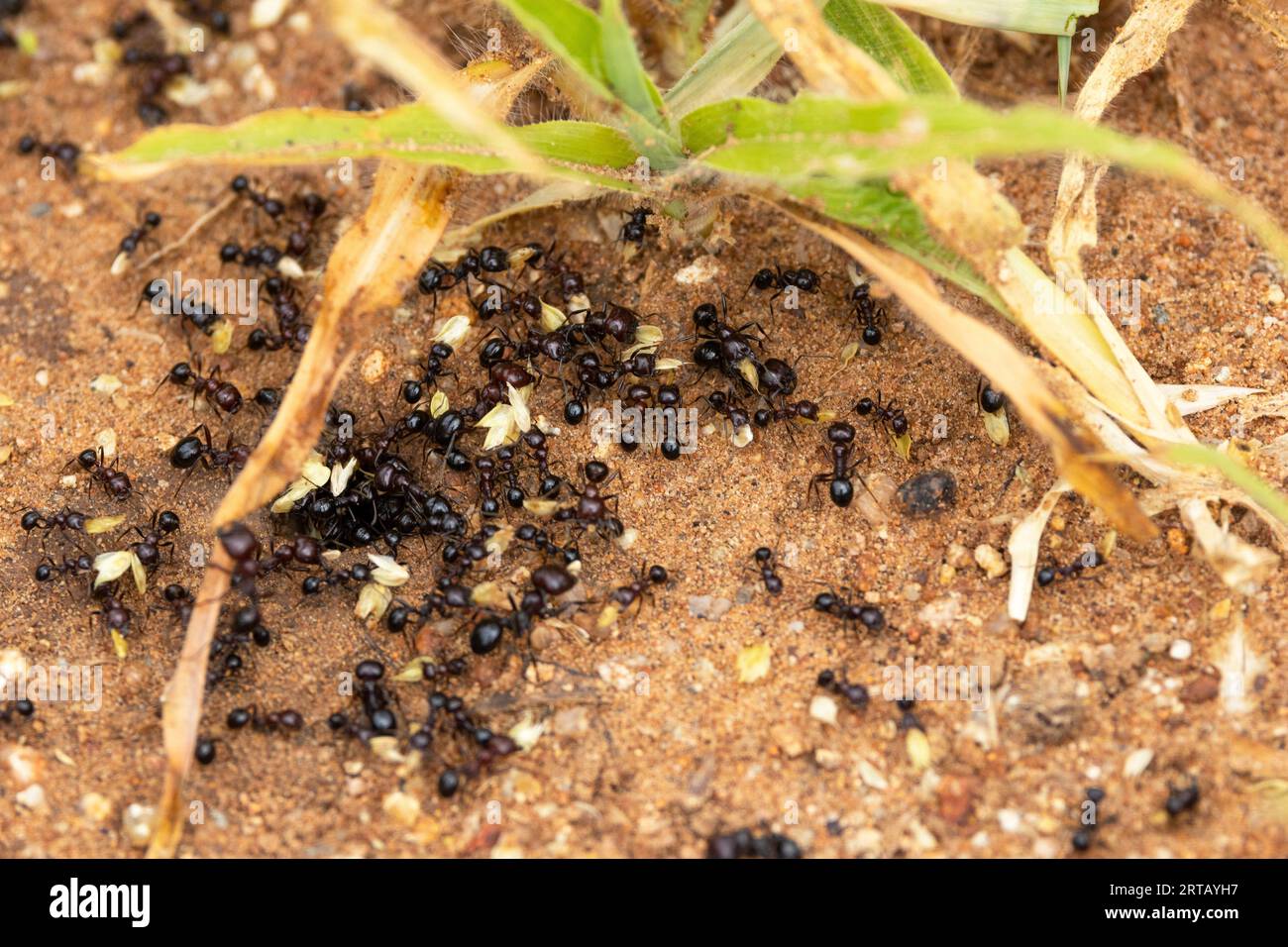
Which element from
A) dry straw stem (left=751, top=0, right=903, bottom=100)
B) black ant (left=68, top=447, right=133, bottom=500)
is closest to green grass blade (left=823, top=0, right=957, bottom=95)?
dry straw stem (left=751, top=0, right=903, bottom=100)

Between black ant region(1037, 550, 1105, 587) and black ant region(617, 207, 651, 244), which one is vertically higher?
black ant region(617, 207, 651, 244)

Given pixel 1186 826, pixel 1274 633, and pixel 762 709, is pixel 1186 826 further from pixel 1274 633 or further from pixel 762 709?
pixel 762 709

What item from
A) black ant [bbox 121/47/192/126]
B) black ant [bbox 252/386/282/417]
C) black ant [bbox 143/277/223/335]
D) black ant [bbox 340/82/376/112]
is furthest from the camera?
black ant [bbox 121/47/192/126]

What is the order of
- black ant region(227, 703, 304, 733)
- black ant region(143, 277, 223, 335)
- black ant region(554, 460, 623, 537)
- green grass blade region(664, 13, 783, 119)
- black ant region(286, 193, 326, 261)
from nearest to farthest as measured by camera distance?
black ant region(227, 703, 304, 733)
black ant region(554, 460, 623, 537)
green grass blade region(664, 13, 783, 119)
black ant region(143, 277, 223, 335)
black ant region(286, 193, 326, 261)

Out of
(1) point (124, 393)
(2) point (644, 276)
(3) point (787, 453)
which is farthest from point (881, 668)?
(1) point (124, 393)

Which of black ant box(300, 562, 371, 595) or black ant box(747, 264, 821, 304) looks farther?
black ant box(747, 264, 821, 304)

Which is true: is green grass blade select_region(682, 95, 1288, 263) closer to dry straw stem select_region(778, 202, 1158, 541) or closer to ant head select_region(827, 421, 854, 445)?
dry straw stem select_region(778, 202, 1158, 541)

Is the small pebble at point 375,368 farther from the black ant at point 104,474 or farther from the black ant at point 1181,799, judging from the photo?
the black ant at point 1181,799
